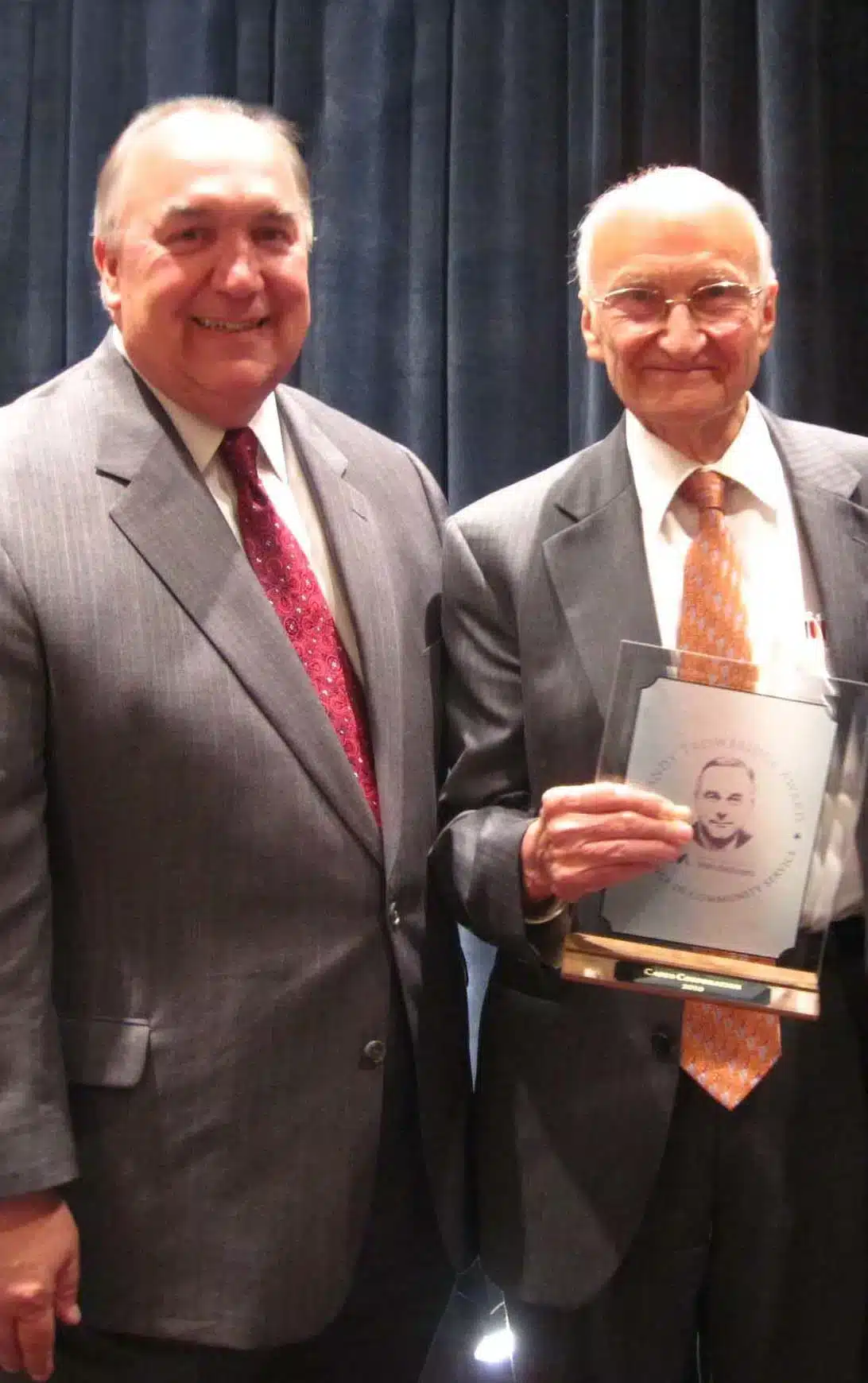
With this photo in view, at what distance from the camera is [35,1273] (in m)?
1.37

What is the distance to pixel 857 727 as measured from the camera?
134 cm

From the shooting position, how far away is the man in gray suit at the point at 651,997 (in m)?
1.49

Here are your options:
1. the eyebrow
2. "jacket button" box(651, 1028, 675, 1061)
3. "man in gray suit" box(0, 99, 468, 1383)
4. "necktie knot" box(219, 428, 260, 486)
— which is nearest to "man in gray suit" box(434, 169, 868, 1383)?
"jacket button" box(651, 1028, 675, 1061)

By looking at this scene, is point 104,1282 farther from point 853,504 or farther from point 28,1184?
point 853,504

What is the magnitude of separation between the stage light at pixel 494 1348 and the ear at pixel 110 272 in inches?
71.0

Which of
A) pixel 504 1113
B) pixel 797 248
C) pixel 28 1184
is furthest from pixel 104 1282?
pixel 797 248

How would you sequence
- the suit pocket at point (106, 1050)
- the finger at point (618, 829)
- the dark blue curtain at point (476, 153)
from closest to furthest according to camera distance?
the finger at point (618, 829) → the suit pocket at point (106, 1050) → the dark blue curtain at point (476, 153)

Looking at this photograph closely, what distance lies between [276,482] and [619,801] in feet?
2.00

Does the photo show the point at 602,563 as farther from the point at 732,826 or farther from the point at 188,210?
the point at 188,210

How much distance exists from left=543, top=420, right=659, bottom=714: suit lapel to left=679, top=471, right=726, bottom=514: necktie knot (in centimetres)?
6

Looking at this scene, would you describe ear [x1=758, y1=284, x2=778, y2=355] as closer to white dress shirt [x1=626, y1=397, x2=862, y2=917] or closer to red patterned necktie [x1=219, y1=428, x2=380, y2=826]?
white dress shirt [x1=626, y1=397, x2=862, y2=917]

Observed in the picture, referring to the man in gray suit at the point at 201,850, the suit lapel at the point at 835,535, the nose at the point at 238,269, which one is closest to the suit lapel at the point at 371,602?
the man in gray suit at the point at 201,850

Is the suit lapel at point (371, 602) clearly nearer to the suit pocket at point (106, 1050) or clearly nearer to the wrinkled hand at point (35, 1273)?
the suit pocket at point (106, 1050)

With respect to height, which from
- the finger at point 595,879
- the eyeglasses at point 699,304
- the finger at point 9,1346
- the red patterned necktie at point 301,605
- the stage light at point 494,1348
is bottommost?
the stage light at point 494,1348
